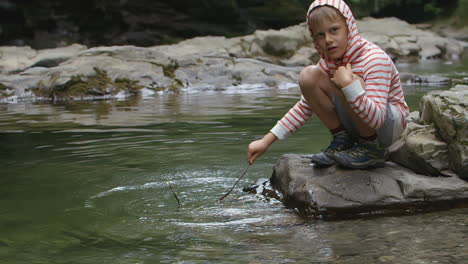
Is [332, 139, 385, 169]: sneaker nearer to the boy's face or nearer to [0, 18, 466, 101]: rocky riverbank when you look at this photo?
the boy's face

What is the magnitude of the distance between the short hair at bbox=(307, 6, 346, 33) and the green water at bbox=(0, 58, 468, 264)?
101 centimetres

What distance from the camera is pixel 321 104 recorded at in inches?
129

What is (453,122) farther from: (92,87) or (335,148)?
(92,87)

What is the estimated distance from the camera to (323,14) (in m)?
2.91

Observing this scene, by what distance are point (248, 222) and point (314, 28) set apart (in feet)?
3.38

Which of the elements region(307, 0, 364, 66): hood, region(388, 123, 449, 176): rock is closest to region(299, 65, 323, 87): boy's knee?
region(307, 0, 364, 66): hood

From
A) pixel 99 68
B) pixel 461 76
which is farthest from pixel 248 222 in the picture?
pixel 461 76

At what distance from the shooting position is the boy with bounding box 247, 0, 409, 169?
2861mm

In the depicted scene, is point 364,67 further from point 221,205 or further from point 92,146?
point 92,146

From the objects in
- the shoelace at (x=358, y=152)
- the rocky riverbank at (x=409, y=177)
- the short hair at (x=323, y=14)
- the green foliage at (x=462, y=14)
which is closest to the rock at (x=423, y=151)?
the rocky riverbank at (x=409, y=177)

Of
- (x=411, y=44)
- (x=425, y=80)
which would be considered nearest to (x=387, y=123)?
(x=425, y=80)

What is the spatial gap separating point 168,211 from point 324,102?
3.43 ft

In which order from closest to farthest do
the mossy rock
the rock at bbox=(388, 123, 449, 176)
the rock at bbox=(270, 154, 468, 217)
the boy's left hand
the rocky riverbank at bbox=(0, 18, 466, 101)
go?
the boy's left hand < the rock at bbox=(270, 154, 468, 217) < the rock at bbox=(388, 123, 449, 176) < the mossy rock < the rocky riverbank at bbox=(0, 18, 466, 101)

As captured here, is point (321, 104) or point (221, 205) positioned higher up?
point (321, 104)
